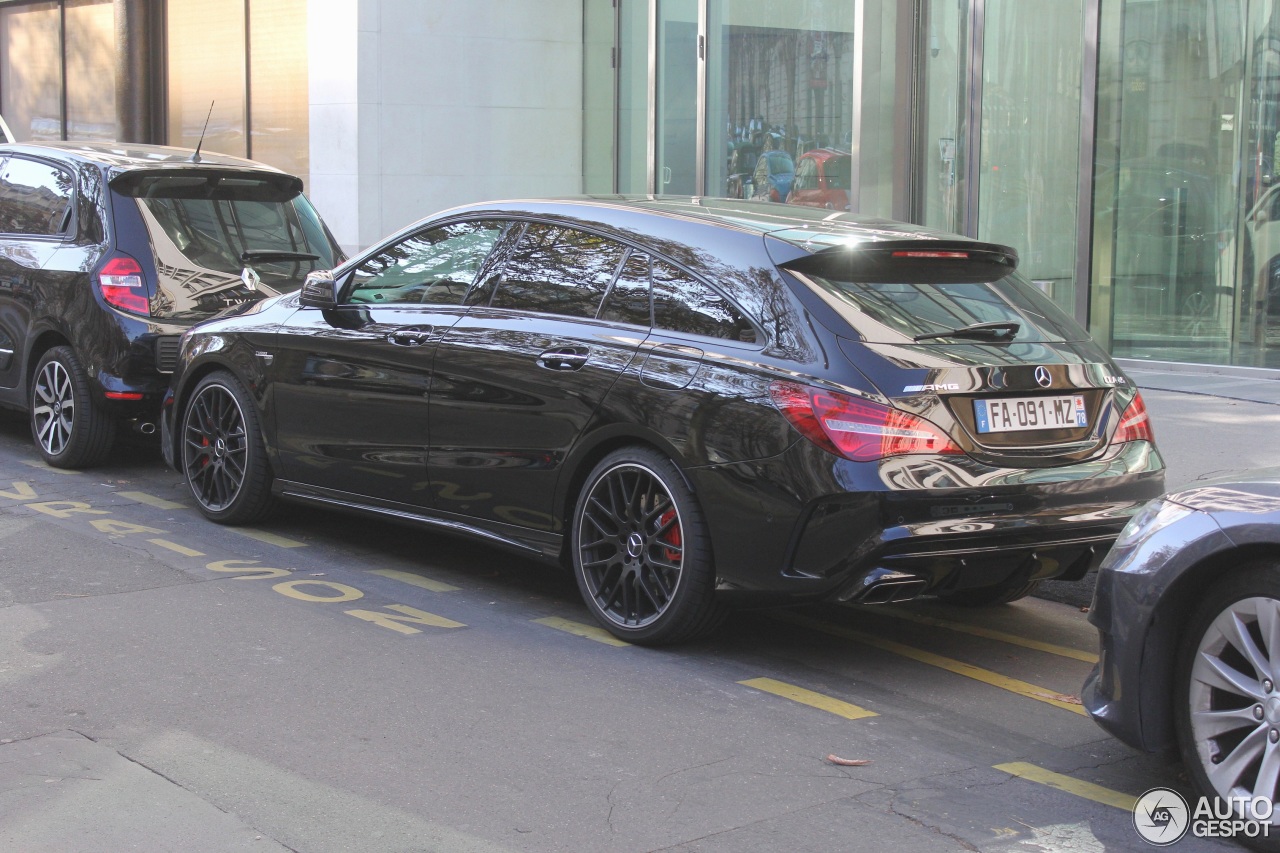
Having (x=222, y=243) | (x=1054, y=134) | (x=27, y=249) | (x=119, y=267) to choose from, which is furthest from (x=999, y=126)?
(x=27, y=249)

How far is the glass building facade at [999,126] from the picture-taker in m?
12.7

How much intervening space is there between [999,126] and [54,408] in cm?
910

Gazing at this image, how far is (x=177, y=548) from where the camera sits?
7.08m

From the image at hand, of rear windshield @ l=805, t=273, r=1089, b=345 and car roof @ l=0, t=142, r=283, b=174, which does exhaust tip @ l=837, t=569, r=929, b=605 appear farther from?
car roof @ l=0, t=142, r=283, b=174

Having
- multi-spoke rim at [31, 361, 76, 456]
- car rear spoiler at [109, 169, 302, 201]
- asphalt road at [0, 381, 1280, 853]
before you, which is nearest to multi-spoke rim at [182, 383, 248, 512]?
asphalt road at [0, 381, 1280, 853]

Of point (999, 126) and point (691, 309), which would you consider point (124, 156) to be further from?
point (999, 126)

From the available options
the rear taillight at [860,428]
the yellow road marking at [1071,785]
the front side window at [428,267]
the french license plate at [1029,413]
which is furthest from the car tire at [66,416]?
the yellow road marking at [1071,785]

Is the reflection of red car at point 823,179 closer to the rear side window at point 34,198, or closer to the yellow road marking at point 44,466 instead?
the rear side window at point 34,198

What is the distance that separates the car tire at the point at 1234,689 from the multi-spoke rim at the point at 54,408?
6954 mm

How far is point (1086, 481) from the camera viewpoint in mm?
5258

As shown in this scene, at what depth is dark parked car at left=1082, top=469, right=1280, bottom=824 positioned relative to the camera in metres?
3.71

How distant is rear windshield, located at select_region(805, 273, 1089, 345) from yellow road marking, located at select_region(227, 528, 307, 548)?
3.23m

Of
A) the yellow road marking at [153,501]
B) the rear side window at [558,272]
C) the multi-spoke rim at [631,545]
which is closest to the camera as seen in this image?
the multi-spoke rim at [631,545]

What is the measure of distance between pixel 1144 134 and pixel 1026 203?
132 centimetres
